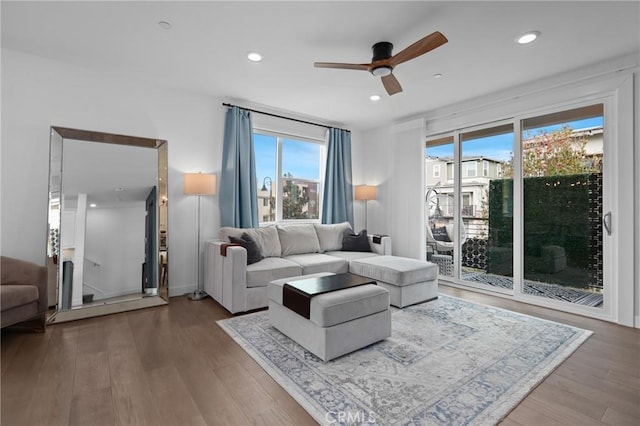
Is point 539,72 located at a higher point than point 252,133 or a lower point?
higher

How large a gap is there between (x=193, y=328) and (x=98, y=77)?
295 cm

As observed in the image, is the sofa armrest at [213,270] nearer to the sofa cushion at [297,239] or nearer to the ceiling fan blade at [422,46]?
the sofa cushion at [297,239]

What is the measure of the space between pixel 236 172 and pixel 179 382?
2.73 meters

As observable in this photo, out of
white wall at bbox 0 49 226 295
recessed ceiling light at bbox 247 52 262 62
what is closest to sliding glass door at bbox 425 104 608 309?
recessed ceiling light at bbox 247 52 262 62

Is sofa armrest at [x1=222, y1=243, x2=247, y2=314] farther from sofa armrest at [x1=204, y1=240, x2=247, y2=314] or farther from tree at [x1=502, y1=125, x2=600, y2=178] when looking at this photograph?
tree at [x1=502, y1=125, x2=600, y2=178]

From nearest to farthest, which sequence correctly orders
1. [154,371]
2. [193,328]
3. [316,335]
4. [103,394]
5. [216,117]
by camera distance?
[103,394] → [154,371] → [316,335] → [193,328] → [216,117]

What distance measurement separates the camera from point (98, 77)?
3.31 metres

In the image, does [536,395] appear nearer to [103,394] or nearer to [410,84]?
[103,394]

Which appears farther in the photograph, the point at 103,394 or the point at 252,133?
the point at 252,133

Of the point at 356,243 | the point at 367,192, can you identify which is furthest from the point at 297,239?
the point at 367,192

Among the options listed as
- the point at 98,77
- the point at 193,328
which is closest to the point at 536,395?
the point at 193,328

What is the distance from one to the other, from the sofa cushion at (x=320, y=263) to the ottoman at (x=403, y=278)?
22cm

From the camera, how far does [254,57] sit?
9.70 feet

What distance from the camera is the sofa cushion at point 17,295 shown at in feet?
7.55
